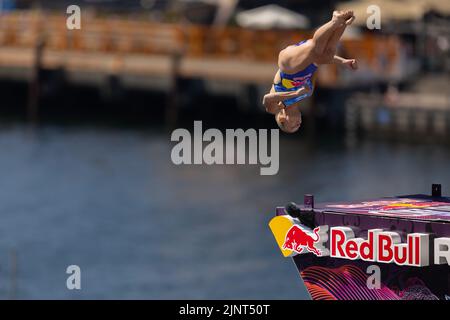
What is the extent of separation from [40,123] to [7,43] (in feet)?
19.8

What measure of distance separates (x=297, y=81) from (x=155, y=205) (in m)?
35.4

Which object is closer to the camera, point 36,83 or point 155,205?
point 155,205

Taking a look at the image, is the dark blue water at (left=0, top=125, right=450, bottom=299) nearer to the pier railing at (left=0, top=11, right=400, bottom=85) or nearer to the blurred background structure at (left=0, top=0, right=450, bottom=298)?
the blurred background structure at (left=0, top=0, right=450, bottom=298)

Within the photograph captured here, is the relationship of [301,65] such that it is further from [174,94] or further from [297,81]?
[174,94]

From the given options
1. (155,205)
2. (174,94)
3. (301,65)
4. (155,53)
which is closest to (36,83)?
(155,53)

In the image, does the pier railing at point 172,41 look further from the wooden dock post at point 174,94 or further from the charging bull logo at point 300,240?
the charging bull logo at point 300,240

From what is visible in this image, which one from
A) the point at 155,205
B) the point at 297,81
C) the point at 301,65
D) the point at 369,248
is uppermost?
the point at 301,65

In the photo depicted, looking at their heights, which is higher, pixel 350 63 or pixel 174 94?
pixel 174 94

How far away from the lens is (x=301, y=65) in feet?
58.0

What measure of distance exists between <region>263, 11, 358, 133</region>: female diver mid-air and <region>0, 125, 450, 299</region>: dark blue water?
1412 cm

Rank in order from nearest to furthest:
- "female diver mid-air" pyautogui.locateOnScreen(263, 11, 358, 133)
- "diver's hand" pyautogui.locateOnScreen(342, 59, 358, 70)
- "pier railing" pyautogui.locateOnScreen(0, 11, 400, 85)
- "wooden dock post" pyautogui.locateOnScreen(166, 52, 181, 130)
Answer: "female diver mid-air" pyautogui.locateOnScreen(263, 11, 358, 133) < "diver's hand" pyautogui.locateOnScreen(342, 59, 358, 70) < "pier railing" pyautogui.locateOnScreen(0, 11, 400, 85) < "wooden dock post" pyautogui.locateOnScreen(166, 52, 181, 130)

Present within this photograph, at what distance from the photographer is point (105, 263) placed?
139 feet

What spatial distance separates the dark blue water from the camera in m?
39.7

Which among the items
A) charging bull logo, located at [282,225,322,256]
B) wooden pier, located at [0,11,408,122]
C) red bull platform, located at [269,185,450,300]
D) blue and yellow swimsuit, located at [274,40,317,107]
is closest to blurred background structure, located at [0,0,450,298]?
wooden pier, located at [0,11,408,122]
